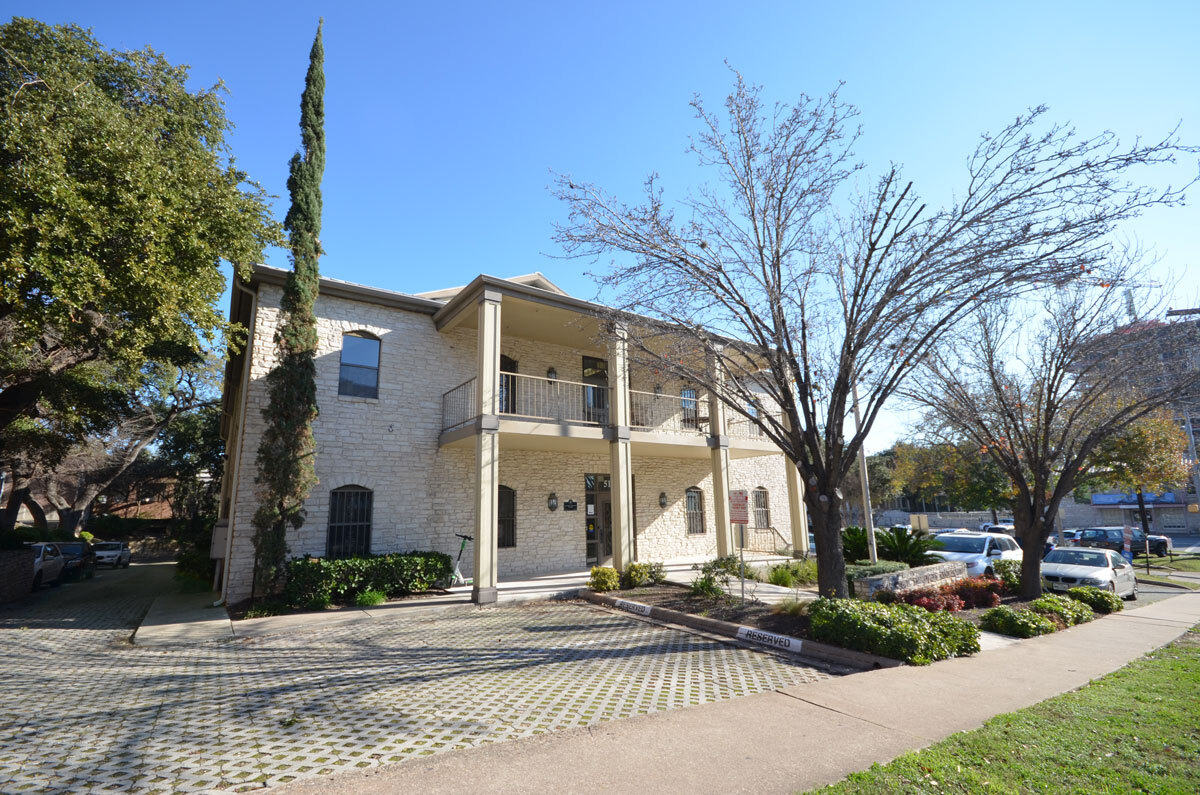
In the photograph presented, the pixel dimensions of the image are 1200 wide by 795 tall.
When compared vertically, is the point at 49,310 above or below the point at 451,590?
above

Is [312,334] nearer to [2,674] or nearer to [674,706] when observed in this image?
[2,674]

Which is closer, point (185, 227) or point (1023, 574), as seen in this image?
point (185, 227)

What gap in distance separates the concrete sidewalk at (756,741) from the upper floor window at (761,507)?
13.1 meters

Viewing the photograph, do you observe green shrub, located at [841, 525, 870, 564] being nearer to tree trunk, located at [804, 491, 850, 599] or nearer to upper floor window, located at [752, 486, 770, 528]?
upper floor window, located at [752, 486, 770, 528]

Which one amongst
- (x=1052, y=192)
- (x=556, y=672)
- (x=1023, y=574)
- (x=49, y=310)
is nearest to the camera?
(x=556, y=672)

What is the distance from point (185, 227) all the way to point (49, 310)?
7.62 feet

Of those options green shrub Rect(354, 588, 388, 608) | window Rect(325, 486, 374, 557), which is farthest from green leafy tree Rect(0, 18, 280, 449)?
green shrub Rect(354, 588, 388, 608)

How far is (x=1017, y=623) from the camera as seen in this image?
27.9 feet

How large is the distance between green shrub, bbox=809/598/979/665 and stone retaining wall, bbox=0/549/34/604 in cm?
1787

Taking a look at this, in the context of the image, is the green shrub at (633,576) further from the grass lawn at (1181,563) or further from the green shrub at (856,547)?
the grass lawn at (1181,563)

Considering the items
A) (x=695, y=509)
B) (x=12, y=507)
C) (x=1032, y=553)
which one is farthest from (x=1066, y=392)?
(x=12, y=507)

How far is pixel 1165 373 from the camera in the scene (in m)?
10.6

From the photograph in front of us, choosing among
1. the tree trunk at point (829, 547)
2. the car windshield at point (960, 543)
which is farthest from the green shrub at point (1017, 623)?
the car windshield at point (960, 543)

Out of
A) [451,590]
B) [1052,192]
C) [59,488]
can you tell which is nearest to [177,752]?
[451,590]
